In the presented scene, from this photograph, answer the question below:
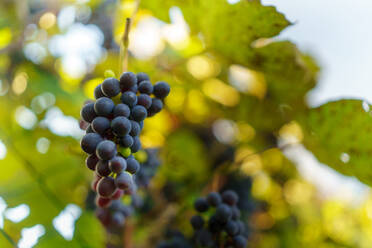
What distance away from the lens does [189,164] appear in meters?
1.04

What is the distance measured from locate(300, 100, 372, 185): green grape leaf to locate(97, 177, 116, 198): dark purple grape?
17.5 inches

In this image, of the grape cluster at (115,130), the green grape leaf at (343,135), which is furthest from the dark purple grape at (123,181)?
the green grape leaf at (343,135)

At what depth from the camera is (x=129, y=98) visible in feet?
1.61

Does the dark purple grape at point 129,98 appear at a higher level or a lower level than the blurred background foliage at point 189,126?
higher

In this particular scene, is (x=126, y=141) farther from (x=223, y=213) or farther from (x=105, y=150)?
(x=223, y=213)

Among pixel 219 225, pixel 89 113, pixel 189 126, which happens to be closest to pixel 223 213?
pixel 219 225

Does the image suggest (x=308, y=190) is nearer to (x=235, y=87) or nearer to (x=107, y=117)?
(x=235, y=87)

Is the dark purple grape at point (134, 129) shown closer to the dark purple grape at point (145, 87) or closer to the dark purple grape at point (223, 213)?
the dark purple grape at point (145, 87)

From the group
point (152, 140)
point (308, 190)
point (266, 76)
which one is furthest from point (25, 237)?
point (308, 190)

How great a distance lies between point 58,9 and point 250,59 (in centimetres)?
65

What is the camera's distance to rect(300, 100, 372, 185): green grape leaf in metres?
0.65

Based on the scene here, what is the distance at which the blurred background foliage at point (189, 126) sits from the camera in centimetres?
70

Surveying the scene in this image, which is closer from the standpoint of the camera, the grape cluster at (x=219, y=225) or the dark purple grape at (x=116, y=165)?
the dark purple grape at (x=116, y=165)

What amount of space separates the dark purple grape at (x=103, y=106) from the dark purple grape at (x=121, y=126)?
2cm
